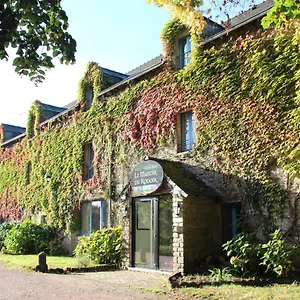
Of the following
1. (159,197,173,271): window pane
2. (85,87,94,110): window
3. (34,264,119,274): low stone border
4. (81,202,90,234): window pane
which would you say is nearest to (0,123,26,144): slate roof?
(85,87,94,110): window

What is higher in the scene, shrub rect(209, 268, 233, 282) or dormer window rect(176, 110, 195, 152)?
dormer window rect(176, 110, 195, 152)

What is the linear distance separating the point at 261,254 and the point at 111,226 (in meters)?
Result: 7.16

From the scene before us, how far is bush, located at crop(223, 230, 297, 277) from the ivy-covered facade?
0.73 m

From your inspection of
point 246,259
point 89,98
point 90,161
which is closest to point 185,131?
point 246,259

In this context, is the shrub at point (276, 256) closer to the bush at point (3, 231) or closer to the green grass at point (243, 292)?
the green grass at point (243, 292)

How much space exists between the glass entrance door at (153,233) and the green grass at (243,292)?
2815mm

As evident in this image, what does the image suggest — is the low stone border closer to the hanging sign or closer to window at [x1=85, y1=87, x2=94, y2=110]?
the hanging sign

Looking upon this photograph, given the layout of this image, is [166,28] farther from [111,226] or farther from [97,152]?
[111,226]

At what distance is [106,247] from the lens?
1348 cm

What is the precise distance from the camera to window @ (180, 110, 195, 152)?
43.5ft

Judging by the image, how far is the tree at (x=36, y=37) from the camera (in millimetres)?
4289

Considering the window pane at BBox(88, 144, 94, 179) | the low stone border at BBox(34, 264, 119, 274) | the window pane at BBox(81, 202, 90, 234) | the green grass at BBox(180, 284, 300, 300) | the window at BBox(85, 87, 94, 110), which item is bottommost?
the low stone border at BBox(34, 264, 119, 274)

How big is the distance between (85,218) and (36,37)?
1395 centimetres

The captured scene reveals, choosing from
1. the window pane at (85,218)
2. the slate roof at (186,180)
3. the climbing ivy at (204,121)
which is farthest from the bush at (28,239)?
the slate roof at (186,180)
